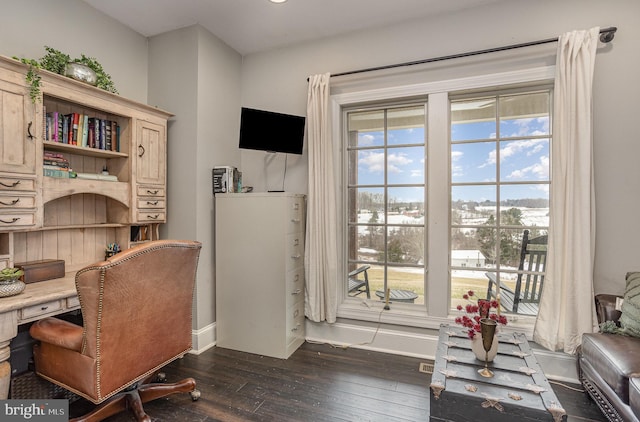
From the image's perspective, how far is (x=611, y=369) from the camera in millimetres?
1602

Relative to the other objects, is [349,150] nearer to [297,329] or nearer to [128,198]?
[297,329]

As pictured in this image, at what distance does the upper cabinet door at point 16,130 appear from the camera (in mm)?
1814

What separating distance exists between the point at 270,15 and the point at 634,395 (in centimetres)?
331

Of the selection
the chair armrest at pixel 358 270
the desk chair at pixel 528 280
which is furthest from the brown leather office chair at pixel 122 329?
the desk chair at pixel 528 280

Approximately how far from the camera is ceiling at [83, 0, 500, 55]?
98.7 inches

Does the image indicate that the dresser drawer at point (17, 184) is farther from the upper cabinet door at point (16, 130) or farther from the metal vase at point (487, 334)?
the metal vase at point (487, 334)

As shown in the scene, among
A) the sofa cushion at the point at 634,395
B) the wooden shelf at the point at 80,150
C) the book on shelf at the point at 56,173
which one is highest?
the wooden shelf at the point at 80,150

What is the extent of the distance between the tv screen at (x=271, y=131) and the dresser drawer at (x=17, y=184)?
1418 mm

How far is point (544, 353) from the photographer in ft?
7.68

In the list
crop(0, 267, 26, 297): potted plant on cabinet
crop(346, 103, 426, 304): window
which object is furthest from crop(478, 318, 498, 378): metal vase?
crop(0, 267, 26, 297): potted plant on cabinet

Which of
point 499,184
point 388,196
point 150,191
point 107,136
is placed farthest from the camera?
point 388,196

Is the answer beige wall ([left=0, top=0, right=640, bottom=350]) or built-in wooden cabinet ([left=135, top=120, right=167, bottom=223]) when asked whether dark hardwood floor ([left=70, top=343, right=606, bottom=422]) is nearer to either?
beige wall ([left=0, top=0, right=640, bottom=350])

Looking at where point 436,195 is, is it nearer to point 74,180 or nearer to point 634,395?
point 634,395

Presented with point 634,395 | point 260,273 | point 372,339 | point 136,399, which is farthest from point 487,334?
point 136,399
